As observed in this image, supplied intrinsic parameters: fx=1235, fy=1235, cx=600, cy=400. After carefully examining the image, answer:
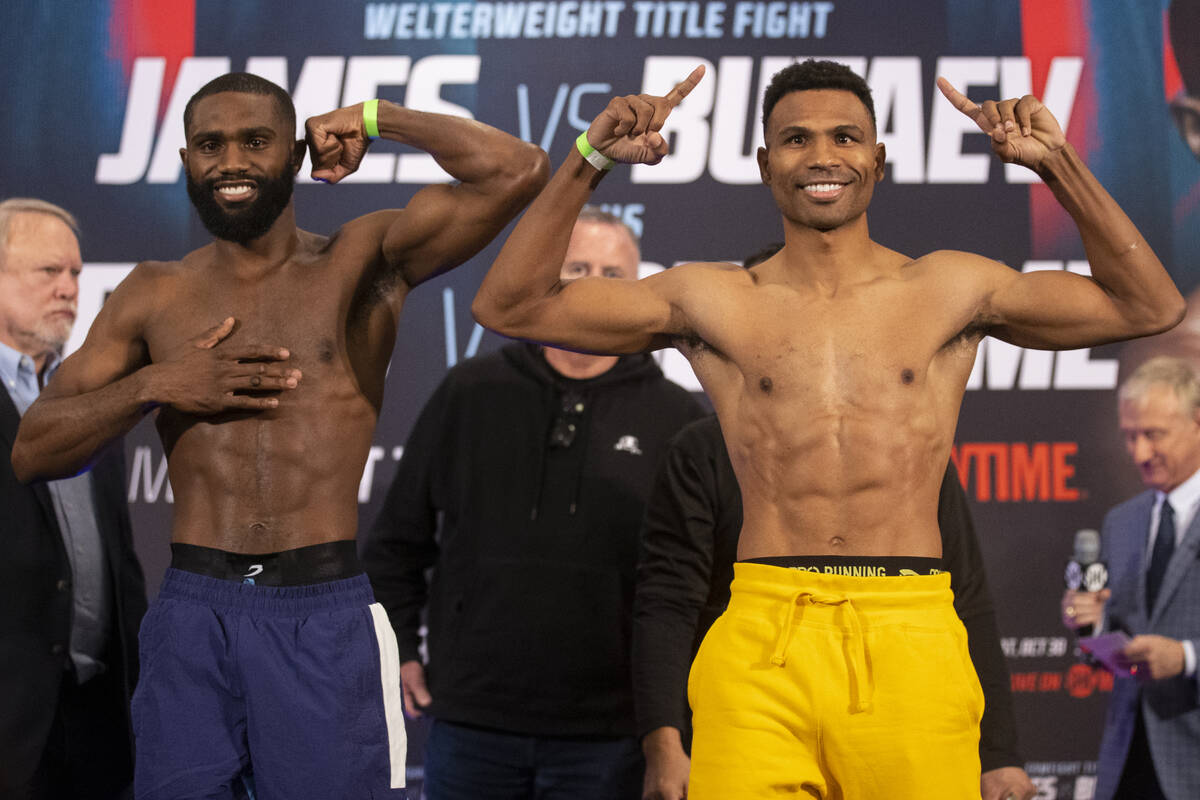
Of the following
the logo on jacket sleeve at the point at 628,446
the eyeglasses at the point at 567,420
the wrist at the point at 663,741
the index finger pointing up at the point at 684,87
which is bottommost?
the wrist at the point at 663,741

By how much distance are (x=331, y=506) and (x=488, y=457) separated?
3.14 feet

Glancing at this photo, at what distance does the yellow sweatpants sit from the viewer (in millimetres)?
2246

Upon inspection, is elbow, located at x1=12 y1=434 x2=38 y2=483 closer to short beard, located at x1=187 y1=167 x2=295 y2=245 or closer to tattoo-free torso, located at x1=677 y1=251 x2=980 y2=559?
short beard, located at x1=187 y1=167 x2=295 y2=245

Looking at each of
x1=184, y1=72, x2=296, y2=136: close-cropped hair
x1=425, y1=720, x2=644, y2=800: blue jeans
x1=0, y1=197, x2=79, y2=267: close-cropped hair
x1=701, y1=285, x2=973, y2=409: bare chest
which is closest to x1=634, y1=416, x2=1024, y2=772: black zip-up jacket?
x1=425, y1=720, x2=644, y2=800: blue jeans

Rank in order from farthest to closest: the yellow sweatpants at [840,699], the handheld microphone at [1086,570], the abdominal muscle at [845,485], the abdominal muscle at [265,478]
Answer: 1. the handheld microphone at [1086,570]
2. the abdominal muscle at [265,478]
3. the abdominal muscle at [845,485]
4. the yellow sweatpants at [840,699]

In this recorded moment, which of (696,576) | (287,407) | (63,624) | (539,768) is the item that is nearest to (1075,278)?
(696,576)

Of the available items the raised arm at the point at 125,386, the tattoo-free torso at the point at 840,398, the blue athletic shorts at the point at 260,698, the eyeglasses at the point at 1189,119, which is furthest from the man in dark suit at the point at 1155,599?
the raised arm at the point at 125,386

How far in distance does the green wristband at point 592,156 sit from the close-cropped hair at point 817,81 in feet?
1.18

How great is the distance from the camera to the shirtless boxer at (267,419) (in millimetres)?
2461

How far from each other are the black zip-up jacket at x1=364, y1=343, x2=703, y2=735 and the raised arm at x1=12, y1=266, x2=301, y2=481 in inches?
40.8

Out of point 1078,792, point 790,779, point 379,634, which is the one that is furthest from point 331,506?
point 1078,792

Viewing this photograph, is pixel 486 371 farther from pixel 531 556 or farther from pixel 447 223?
pixel 447 223

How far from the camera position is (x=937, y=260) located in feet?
8.32

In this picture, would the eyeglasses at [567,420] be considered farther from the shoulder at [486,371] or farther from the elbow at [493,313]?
the elbow at [493,313]
